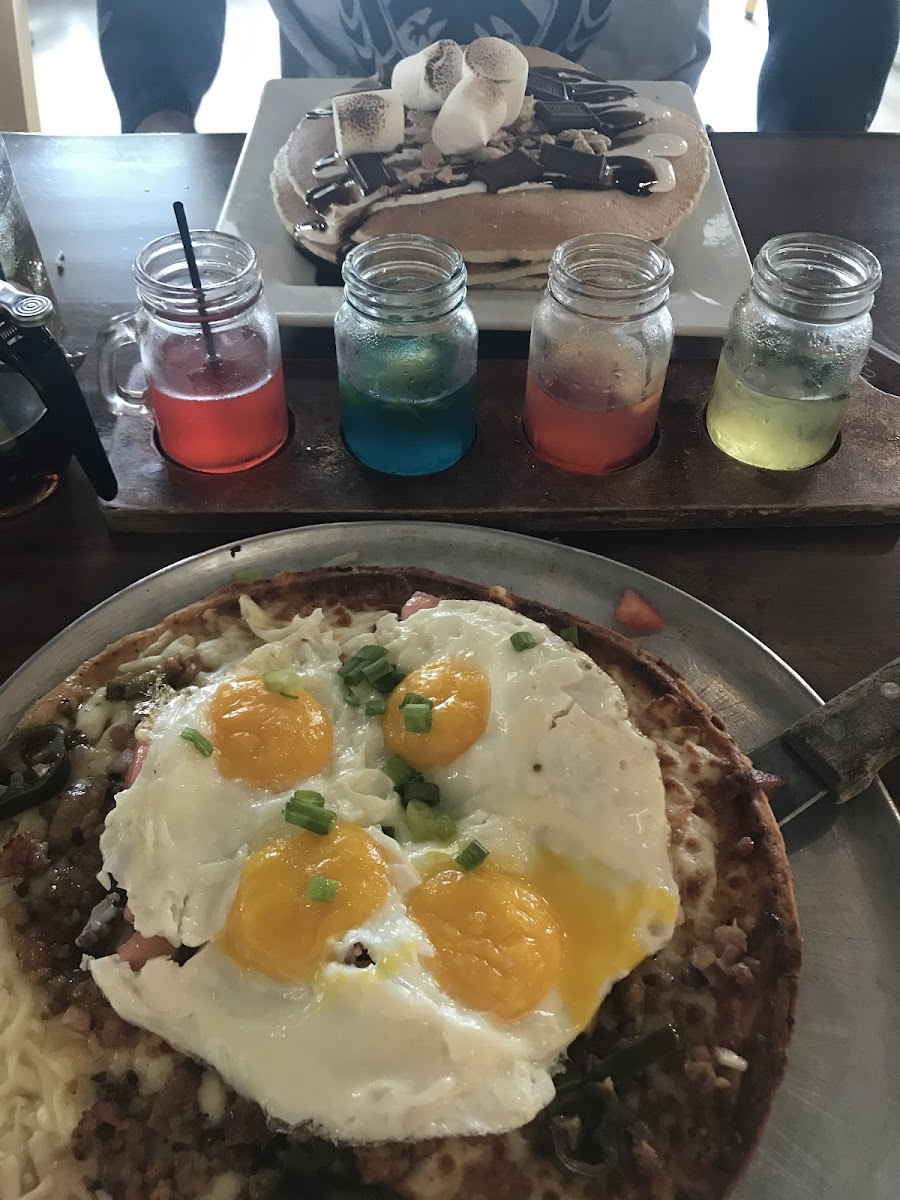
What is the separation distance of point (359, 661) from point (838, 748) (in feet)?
3.49

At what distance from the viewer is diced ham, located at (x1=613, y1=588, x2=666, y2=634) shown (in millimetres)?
2357

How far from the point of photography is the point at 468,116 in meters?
3.43

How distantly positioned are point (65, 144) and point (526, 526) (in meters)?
2.99

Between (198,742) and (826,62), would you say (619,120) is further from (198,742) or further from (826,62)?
(198,742)

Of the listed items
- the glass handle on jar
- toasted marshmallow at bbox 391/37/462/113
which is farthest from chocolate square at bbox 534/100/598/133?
the glass handle on jar

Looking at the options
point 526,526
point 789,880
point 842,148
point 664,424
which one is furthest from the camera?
point 842,148

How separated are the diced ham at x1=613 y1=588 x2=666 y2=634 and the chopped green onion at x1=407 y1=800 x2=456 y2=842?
80cm

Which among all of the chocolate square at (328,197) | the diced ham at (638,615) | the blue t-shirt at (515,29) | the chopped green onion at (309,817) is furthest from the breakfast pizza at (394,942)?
the blue t-shirt at (515,29)

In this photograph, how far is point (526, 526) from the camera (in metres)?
2.69

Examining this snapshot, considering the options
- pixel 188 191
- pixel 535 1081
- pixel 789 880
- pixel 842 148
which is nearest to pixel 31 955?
pixel 535 1081

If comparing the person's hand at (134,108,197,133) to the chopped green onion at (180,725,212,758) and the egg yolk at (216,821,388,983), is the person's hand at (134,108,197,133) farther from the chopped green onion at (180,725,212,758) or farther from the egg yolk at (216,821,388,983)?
the egg yolk at (216,821,388,983)

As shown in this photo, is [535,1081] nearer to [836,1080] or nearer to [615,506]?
[836,1080]

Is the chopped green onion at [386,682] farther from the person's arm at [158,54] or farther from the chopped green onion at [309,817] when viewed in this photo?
the person's arm at [158,54]

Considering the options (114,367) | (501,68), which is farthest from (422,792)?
(501,68)
